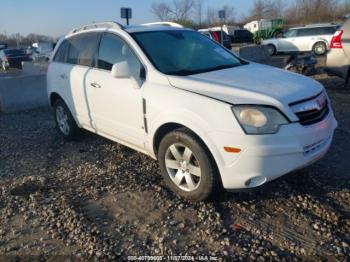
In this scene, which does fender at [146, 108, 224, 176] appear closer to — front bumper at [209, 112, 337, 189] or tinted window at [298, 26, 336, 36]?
front bumper at [209, 112, 337, 189]

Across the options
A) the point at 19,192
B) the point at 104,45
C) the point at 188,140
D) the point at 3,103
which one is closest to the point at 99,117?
the point at 104,45

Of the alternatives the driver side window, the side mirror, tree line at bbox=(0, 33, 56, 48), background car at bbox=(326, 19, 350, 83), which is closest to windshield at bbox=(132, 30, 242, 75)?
the driver side window

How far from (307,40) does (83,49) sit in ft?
62.8

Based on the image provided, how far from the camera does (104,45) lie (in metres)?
4.93

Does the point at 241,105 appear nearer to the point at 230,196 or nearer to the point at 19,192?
the point at 230,196

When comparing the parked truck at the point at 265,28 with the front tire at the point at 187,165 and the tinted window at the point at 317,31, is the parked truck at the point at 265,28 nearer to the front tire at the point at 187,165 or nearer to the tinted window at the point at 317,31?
the tinted window at the point at 317,31

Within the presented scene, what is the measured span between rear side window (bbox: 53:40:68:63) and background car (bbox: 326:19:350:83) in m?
5.95

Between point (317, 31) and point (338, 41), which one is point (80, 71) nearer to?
point (338, 41)

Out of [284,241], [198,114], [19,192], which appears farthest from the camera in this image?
[19,192]

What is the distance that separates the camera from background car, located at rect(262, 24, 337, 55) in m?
21.2

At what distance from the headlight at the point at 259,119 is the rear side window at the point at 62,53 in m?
3.72

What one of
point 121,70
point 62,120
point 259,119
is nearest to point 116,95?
point 121,70

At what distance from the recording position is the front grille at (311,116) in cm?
341

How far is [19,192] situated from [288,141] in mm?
3183
